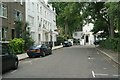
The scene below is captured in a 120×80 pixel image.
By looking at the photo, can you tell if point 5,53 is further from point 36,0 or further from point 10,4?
point 36,0

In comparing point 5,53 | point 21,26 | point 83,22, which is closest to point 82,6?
point 83,22

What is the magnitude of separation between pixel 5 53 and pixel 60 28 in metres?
83.1

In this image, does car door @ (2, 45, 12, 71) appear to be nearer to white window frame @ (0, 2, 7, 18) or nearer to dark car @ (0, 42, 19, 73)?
dark car @ (0, 42, 19, 73)

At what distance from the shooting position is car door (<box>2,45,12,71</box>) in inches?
540

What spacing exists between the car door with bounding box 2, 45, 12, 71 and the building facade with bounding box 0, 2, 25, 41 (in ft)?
53.6

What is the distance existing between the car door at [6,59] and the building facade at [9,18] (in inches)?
643

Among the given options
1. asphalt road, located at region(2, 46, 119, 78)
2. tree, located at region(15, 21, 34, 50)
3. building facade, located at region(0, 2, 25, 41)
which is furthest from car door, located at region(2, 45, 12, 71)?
tree, located at region(15, 21, 34, 50)

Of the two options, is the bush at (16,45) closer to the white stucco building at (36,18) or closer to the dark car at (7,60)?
the white stucco building at (36,18)

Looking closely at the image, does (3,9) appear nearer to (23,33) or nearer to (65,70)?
(23,33)

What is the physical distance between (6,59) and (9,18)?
20.2 meters

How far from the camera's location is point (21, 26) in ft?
116

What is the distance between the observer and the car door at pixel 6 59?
45.0ft

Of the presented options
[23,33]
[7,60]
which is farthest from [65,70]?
[23,33]

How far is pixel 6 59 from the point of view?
14078mm
